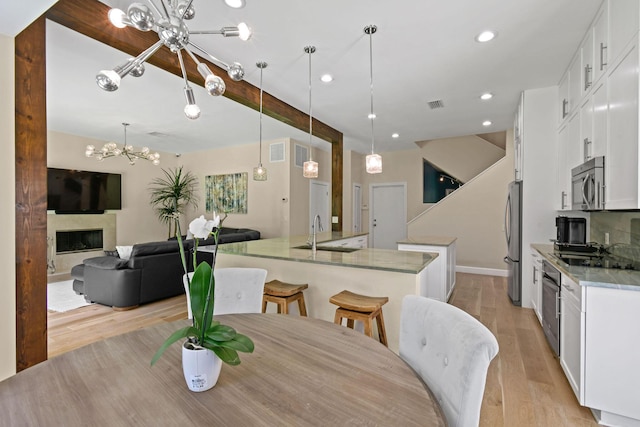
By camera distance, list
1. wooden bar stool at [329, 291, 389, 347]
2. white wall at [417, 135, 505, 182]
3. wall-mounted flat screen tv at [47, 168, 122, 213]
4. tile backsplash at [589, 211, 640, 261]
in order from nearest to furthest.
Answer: wooden bar stool at [329, 291, 389, 347] → tile backsplash at [589, 211, 640, 261] → wall-mounted flat screen tv at [47, 168, 122, 213] → white wall at [417, 135, 505, 182]

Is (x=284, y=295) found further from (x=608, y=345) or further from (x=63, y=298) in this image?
(x=63, y=298)

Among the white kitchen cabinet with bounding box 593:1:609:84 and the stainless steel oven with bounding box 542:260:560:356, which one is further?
the stainless steel oven with bounding box 542:260:560:356

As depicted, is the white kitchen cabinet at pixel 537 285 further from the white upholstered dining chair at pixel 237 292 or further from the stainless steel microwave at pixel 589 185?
the white upholstered dining chair at pixel 237 292

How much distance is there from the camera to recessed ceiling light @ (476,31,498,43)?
2.53 m

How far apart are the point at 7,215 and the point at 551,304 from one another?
387cm

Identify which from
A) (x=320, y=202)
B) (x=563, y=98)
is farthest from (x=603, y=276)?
(x=320, y=202)

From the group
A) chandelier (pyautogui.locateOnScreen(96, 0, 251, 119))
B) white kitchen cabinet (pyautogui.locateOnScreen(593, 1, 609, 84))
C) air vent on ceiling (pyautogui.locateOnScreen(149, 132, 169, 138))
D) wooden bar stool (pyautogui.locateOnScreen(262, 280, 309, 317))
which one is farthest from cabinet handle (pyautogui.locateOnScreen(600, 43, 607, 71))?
air vent on ceiling (pyautogui.locateOnScreen(149, 132, 169, 138))

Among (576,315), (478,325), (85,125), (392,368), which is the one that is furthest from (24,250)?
(85,125)

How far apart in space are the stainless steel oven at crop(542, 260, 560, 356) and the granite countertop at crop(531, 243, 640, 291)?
A: 223mm

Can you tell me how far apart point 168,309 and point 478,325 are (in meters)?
3.72

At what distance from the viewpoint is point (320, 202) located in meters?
7.02

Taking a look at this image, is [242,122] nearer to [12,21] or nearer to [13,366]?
[12,21]

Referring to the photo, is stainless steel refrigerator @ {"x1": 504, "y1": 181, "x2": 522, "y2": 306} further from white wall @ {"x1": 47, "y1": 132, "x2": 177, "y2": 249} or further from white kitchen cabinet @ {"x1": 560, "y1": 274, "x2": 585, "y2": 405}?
white wall @ {"x1": 47, "y1": 132, "x2": 177, "y2": 249}

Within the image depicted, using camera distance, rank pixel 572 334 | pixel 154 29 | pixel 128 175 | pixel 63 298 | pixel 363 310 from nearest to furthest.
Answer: pixel 154 29, pixel 572 334, pixel 363 310, pixel 63 298, pixel 128 175
